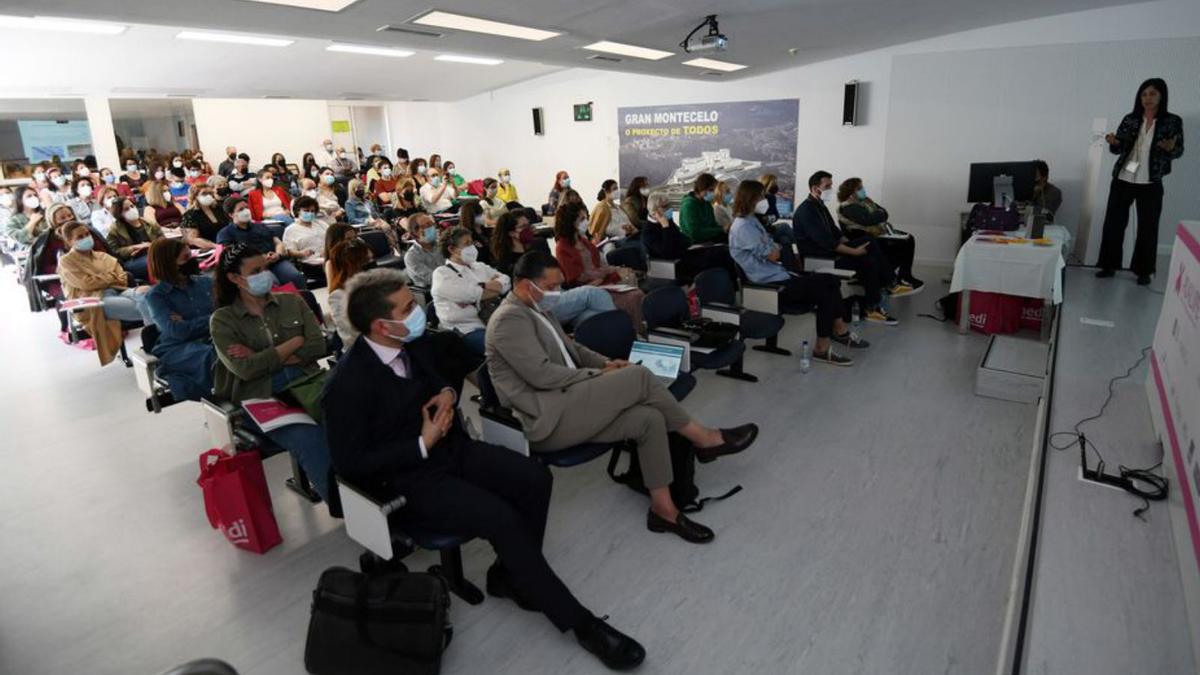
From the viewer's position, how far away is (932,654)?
222cm

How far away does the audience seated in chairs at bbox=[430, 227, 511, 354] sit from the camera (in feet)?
13.6

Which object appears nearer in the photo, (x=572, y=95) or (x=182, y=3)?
(x=182, y=3)

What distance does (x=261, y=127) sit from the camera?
1525 centimetres

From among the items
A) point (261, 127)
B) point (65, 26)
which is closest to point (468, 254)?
point (65, 26)

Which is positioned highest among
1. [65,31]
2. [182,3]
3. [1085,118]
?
[65,31]

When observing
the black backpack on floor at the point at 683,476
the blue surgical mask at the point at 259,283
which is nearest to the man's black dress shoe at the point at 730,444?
the black backpack on floor at the point at 683,476

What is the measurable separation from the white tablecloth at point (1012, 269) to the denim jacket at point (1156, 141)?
2.52 ft

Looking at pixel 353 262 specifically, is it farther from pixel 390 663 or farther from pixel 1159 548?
pixel 1159 548

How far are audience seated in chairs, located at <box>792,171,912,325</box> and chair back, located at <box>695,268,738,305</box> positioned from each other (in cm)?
164

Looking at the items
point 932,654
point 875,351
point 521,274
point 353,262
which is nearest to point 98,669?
point 521,274

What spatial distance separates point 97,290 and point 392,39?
301 centimetres

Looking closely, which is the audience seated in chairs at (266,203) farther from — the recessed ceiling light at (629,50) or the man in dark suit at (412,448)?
the man in dark suit at (412,448)

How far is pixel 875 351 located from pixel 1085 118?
14.9 ft

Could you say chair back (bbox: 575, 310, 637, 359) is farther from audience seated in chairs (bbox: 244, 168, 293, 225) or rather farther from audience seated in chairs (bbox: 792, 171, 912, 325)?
audience seated in chairs (bbox: 244, 168, 293, 225)
